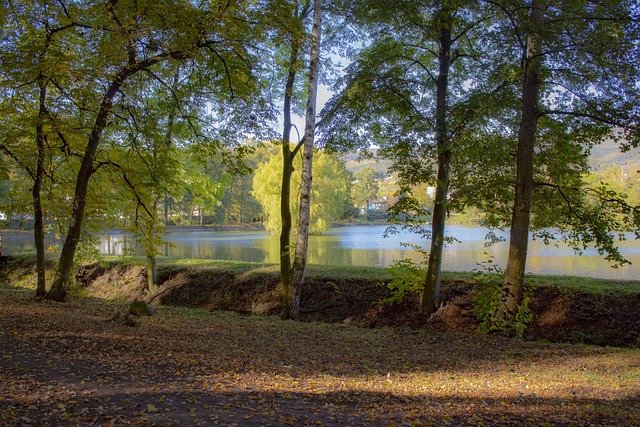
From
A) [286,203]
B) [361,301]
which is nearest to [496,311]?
[361,301]

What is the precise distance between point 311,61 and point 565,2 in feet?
16.6

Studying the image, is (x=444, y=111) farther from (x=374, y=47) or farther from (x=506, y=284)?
(x=506, y=284)

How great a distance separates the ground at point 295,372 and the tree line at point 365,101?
1.46 metres

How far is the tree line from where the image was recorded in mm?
7676

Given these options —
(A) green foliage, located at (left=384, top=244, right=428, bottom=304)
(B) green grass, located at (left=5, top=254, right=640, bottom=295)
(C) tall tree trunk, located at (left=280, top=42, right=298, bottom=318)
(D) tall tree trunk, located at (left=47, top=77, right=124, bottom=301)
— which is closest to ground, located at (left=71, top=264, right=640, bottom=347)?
(B) green grass, located at (left=5, top=254, right=640, bottom=295)

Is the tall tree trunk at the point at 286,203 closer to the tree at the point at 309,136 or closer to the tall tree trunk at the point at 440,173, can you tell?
the tree at the point at 309,136

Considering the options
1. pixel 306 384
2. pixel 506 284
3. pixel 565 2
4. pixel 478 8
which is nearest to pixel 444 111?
pixel 478 8

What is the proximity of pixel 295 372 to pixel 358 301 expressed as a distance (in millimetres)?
5848

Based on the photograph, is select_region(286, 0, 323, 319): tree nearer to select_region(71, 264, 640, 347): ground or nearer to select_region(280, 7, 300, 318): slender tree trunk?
select_region(280, 7, 300, 318): slender tree trunk

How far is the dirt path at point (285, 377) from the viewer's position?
13.8 feet

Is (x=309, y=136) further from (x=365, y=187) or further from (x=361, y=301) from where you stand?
(x=365, y=187)

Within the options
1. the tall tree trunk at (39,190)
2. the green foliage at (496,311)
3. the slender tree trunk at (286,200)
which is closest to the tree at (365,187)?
the slender tree trunk at (286,200)

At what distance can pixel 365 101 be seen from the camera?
9.72m

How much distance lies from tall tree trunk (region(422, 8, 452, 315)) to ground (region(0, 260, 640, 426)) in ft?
1.86
